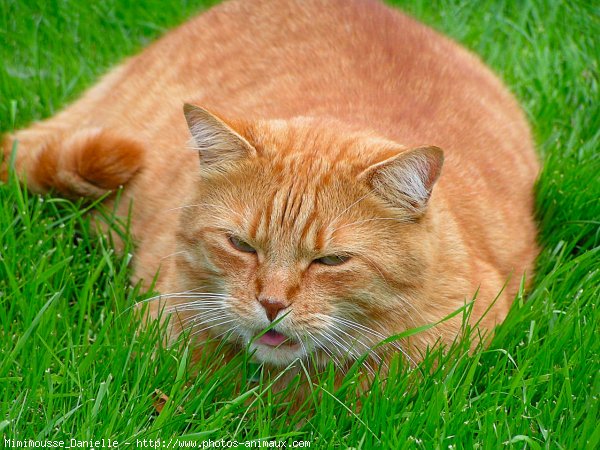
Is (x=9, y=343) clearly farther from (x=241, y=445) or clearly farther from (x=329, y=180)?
(x=329, y=180)

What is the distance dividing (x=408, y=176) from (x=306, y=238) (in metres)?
0.35

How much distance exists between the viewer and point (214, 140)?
3.15 meters

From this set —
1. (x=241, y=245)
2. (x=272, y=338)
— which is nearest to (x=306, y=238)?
(x=241, y=245)

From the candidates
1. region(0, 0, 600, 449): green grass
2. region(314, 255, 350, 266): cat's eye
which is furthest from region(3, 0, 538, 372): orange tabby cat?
region(0, 0, 600, 449): green grass

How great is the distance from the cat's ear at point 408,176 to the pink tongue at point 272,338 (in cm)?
52

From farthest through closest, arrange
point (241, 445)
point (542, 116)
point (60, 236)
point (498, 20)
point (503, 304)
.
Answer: point (498, 20) → point (542, 116) → point (60, 236) → point (503, 304) → point (241, 445)

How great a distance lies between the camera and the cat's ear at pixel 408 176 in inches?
113

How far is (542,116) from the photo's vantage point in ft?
15.9

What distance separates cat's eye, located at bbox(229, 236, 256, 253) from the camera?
305 centimetres

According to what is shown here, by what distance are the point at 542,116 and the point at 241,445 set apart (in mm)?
2726

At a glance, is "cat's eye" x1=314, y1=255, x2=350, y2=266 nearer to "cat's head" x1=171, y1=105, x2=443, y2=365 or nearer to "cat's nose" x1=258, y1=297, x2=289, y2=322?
"cat's head" x1=171, y1=105, x2=443, y2=365

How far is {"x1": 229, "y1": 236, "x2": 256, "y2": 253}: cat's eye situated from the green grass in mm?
353

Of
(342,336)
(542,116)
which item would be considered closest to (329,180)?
(342,336)

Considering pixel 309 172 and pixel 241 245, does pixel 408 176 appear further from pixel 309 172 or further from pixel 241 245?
pixel 241 245
